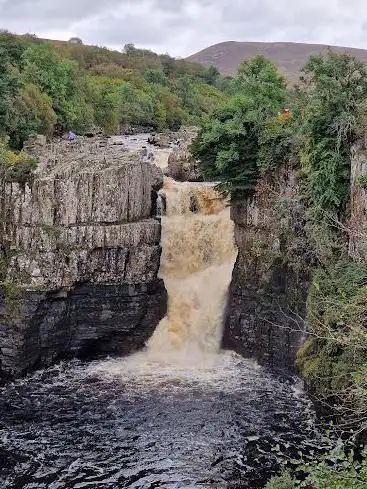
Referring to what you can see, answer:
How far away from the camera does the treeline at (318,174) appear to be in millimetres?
19625

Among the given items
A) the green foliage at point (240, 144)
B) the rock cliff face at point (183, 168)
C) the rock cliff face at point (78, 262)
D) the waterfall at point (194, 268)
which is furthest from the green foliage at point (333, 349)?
the rock cliff face at point (183, 168)

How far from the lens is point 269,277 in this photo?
27.0 m

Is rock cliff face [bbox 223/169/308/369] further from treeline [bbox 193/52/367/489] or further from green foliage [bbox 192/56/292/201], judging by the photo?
green foliage [bbox 192/56/292/201]

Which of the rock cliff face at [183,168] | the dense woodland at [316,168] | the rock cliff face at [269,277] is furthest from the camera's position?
the rock cliff face at [183,168]

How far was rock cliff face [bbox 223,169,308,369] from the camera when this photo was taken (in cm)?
2569

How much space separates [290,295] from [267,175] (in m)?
5.10

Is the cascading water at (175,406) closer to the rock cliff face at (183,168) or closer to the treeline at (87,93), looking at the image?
the rock cliff face at (183,168)

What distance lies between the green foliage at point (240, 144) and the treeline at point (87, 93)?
1826mm

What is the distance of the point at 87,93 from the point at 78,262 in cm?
3694

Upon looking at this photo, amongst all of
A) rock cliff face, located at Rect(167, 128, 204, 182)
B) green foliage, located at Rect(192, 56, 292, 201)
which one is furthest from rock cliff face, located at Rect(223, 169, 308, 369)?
rock cliff face, located at Rect(167, 128, 204, 182)

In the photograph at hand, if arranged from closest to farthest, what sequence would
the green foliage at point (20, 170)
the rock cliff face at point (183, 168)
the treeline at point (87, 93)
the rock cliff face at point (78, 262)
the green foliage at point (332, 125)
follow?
1. the green foliage at point (332, 125)
2. the rock cliff face at point (78, 262)
3. the green foliage at point (20, 170)
4. the rock cliff face at point (183, 168)
5. the treeline at point (87, 93)

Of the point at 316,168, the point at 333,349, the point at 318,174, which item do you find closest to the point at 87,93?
the point at 316,168

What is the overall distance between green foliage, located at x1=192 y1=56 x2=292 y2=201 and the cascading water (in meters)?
2.35

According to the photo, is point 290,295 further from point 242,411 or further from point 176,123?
point 176,123
